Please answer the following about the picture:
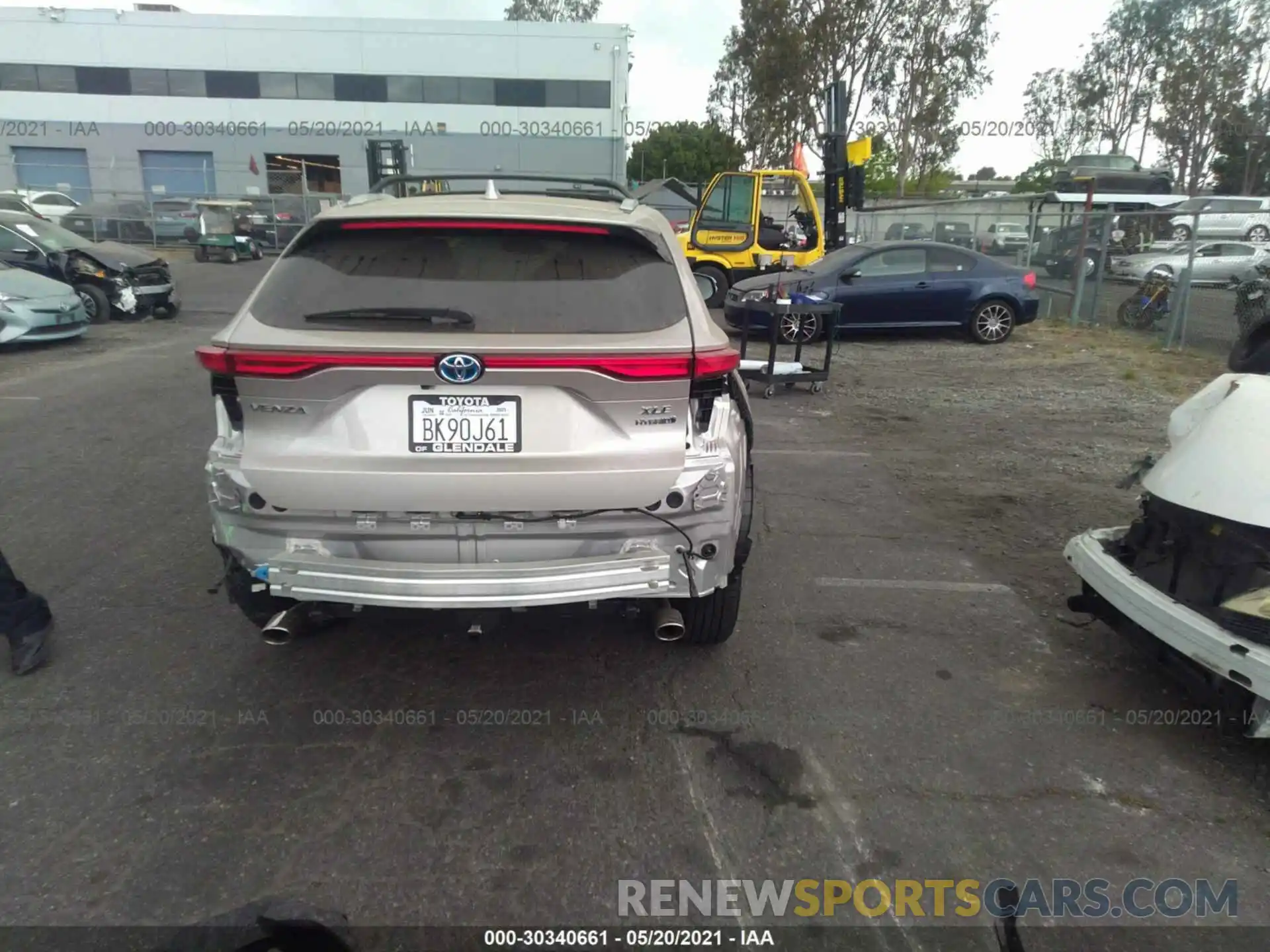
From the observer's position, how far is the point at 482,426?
9.50 ft

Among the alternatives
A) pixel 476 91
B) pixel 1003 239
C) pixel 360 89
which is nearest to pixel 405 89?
pixel 360 89

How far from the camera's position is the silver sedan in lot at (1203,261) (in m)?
15.0

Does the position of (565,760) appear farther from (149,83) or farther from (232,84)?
(149,83)

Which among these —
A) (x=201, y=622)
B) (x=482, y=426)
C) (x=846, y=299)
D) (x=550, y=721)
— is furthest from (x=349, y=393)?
(x=846, y=299)

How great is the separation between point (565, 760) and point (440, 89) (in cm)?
4445

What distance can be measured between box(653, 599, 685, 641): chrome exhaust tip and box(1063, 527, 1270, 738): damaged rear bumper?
1776 mm

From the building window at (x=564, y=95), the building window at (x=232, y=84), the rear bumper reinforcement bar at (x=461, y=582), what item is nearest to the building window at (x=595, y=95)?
the building window at (x=564, y=95)

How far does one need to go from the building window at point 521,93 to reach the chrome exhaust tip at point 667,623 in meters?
43.3

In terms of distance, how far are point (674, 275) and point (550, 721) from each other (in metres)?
1.76

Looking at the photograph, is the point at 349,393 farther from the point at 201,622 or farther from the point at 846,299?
the point at 846,299

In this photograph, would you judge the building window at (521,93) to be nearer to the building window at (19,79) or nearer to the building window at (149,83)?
the building window at (149,83)

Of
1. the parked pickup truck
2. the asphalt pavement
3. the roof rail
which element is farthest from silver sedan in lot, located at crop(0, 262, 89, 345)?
the parked pickup truck

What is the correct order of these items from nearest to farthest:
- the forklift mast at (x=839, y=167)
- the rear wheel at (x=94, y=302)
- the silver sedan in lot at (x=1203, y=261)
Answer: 1. the rear wheel at (x=94, y=302)
2. the silver sedan in lot at (x=1203, y=261)
3. the forklift mast at (x=839, y=167)

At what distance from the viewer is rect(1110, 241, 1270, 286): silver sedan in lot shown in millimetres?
14977
